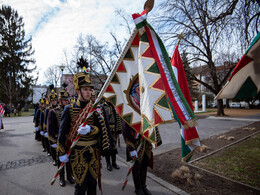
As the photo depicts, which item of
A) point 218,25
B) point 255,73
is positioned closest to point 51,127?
point 255,73

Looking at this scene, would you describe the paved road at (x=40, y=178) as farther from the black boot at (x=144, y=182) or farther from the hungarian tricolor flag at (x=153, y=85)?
the hungarian tricolor flag at (x=153, y=85)

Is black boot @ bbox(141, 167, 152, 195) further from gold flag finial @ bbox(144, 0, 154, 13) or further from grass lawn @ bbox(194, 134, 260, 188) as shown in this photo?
gold flag finial @ bbox(144, 0, 154, 13)

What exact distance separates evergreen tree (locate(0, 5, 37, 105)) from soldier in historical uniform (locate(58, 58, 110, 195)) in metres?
33.0

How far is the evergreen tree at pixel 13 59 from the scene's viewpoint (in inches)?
1187

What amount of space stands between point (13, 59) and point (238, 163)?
1531 inches

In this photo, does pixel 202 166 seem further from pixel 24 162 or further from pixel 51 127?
pixel 24 162

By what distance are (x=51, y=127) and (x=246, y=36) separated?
23.6ft

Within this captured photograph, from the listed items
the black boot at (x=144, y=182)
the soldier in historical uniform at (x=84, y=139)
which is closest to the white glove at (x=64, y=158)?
the soldier in historical uniform at (x=84, y=139)

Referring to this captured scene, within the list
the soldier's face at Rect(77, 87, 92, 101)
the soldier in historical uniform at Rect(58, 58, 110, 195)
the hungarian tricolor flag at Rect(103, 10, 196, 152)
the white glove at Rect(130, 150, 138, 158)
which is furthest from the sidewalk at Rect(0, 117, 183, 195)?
the soldier's face at Rect(77, 87, 92, 101)

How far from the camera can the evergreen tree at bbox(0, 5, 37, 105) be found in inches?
1187

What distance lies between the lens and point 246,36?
564 centimetres

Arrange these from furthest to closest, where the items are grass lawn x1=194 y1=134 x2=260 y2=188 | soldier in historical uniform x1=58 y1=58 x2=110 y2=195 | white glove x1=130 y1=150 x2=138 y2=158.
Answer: grass lawn x1=194 y1=134 x2=260 y2=188 → white glove x1=130 y1=150 x2=138 y2=158 → soldier in historical uniform x1=58 y1=58 x2=110 y2=195

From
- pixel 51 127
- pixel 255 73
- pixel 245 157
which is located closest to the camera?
pixel 255 73

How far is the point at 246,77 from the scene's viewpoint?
3.55m
